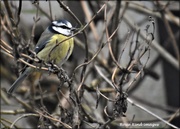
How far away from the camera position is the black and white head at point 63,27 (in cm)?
240

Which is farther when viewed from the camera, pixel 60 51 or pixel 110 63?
pixel 110 63

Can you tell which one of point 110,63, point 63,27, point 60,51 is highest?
point 63,27

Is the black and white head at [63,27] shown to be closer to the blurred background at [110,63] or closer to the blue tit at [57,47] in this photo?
the blue tit at [57,47]

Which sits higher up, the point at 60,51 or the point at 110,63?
the point at 60,51

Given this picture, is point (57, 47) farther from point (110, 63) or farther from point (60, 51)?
point (110, 63)

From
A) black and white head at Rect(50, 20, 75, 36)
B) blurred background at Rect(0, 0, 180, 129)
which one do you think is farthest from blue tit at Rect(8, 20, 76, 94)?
blurred background at Rect(0, 0, 180, 129)

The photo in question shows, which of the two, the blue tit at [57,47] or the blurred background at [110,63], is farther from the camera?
the blurred background at [110,63]

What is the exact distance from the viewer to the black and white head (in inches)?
94.3

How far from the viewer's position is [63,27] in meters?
2.43

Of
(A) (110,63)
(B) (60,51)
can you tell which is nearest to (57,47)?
(B) (60,51)

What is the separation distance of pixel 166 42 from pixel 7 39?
140 centimetres

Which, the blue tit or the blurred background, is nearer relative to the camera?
the blue tit

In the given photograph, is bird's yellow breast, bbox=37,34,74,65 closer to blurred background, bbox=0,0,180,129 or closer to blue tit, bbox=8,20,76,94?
blue tit, bbox=8,20,76,94

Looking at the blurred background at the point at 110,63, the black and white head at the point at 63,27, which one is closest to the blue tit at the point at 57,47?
the black and white head at the point at 63,27
